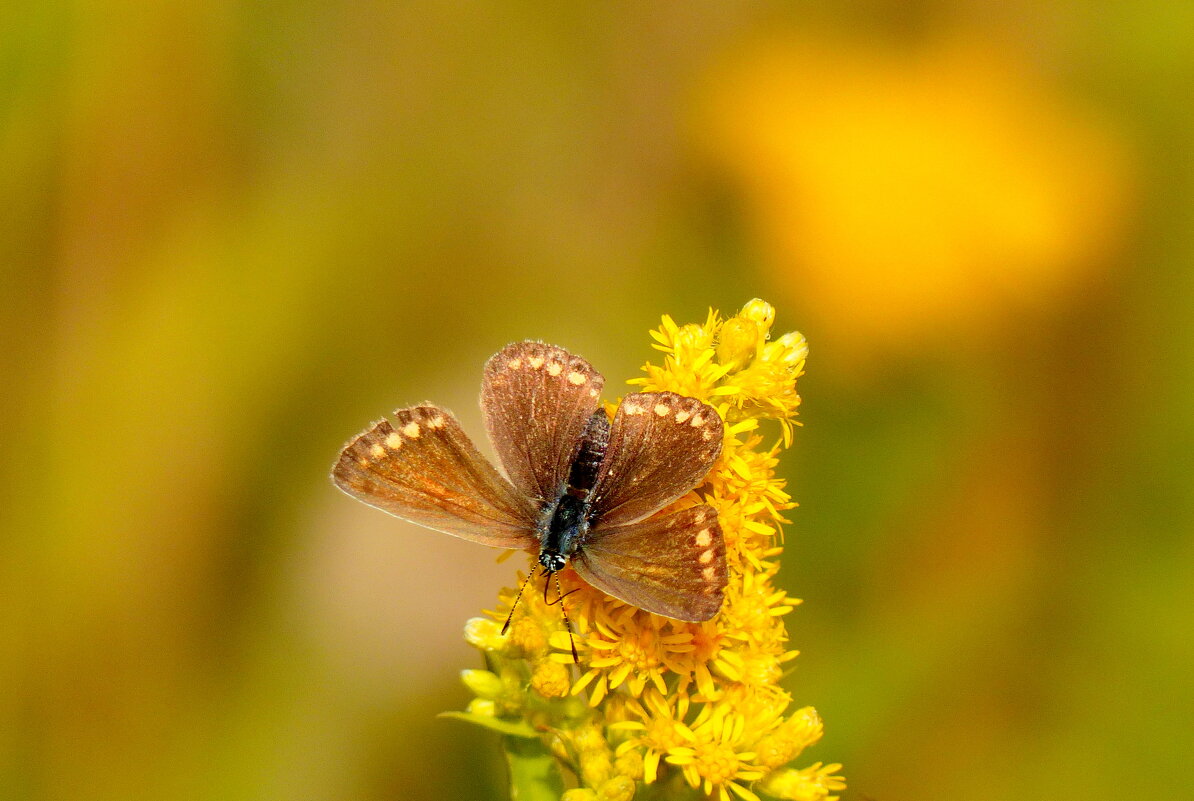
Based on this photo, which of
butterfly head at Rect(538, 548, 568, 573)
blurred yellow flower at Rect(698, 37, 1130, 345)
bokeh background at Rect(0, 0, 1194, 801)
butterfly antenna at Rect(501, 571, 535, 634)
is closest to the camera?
butterfly head at Rect(538, 548, 568, 573)

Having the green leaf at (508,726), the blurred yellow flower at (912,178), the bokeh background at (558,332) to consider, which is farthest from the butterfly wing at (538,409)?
the blurred yellow flower at (912,178)

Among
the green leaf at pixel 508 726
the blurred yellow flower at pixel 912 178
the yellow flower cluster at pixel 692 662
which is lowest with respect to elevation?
the green leaf at pixel 508 726

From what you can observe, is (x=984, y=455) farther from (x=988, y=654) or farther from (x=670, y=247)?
(x=670, y=247)

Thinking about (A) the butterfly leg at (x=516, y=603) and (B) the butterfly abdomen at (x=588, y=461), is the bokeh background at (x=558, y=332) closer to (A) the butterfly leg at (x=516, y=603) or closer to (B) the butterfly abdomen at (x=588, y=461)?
(A) the butterfly leg at (x=516, y=603)

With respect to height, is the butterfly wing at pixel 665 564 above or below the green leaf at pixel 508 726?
above

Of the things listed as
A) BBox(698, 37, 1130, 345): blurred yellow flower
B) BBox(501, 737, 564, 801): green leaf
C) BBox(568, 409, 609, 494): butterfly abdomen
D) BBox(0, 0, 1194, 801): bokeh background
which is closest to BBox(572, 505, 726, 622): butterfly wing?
BBox(568, 409, 609, 494): butterfly abdomen

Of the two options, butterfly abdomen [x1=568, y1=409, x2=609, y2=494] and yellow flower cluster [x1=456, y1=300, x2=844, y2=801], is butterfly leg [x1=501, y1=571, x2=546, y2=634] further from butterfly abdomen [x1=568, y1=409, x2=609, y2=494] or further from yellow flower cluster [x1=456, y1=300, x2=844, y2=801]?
butterfly abdomen [x1=568, y1=409, x2=609, y2=494]
